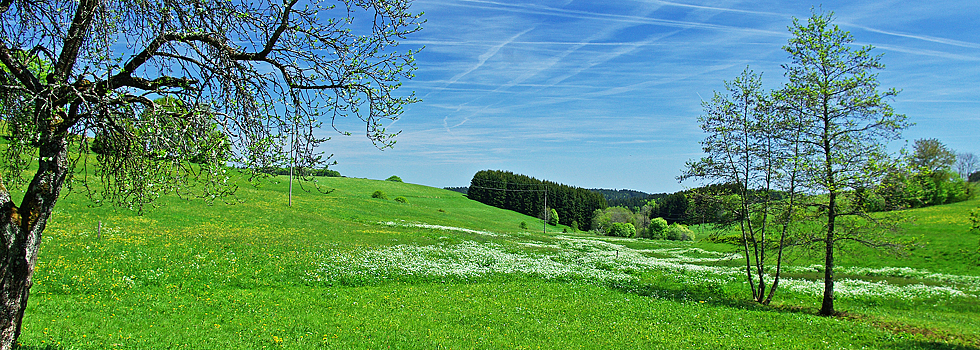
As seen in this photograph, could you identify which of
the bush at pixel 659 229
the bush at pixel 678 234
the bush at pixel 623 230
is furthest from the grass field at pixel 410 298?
the bush at pixel 623 230

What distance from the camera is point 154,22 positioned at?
717cm

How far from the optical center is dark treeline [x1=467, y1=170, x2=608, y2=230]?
441ft

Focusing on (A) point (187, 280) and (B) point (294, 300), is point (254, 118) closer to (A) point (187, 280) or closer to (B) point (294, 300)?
(B) point (294, 300)

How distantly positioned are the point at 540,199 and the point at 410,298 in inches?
4654

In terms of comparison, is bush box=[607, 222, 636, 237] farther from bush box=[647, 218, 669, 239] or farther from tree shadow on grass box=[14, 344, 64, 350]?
tree shadow on grass box=[14, 344, 64, 350]

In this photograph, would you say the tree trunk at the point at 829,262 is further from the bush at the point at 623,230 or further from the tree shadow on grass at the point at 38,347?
the bush at the point at 623,230

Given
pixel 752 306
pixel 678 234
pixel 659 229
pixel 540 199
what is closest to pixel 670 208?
pixel 540 199

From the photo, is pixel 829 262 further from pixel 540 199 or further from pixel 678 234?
pixel 540 199

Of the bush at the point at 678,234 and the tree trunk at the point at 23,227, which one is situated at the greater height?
the tree trunk at the point at 23,227

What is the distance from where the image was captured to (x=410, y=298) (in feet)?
56.8

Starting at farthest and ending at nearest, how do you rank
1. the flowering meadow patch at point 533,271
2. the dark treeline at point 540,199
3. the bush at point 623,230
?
the dark treeline at point 540,199, the bush at point 623,230, the flowering meadow patch at point 533,271

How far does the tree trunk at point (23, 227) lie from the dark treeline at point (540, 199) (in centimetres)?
12465

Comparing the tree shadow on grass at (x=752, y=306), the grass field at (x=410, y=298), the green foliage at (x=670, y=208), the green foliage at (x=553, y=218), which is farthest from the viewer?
the green foliage at (x=553, y=218)

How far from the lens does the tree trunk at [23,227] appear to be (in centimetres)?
659
